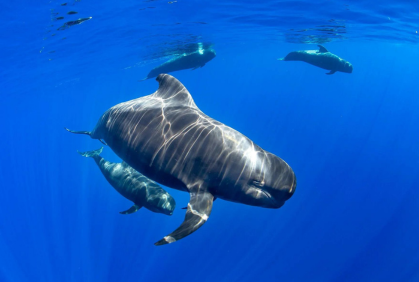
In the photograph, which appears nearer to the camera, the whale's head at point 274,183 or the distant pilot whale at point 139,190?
the whale's head at point 274,183

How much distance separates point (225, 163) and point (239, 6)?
532 inches

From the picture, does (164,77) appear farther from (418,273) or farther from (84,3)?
(418,273)

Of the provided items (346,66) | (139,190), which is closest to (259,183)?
(139,190)

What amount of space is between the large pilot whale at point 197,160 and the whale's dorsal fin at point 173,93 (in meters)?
0.03

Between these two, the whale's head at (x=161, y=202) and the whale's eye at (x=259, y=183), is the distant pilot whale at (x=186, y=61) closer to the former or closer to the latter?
the whale's head at (x=161, y=202)

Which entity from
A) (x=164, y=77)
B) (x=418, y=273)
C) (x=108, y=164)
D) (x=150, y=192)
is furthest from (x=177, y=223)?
(x=418, y=273)

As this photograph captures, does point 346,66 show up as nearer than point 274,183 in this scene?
No

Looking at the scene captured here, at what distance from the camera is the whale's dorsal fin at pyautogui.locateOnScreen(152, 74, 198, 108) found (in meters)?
5.95

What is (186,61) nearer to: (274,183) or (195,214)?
(274,183)

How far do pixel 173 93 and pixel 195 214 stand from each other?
3168mm

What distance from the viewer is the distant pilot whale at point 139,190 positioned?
873 centimetres

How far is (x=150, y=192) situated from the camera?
9.04m

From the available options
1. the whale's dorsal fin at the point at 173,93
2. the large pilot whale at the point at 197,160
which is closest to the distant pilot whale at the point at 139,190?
the large pilot whale at the point at 197,160

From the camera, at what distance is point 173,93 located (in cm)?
612
